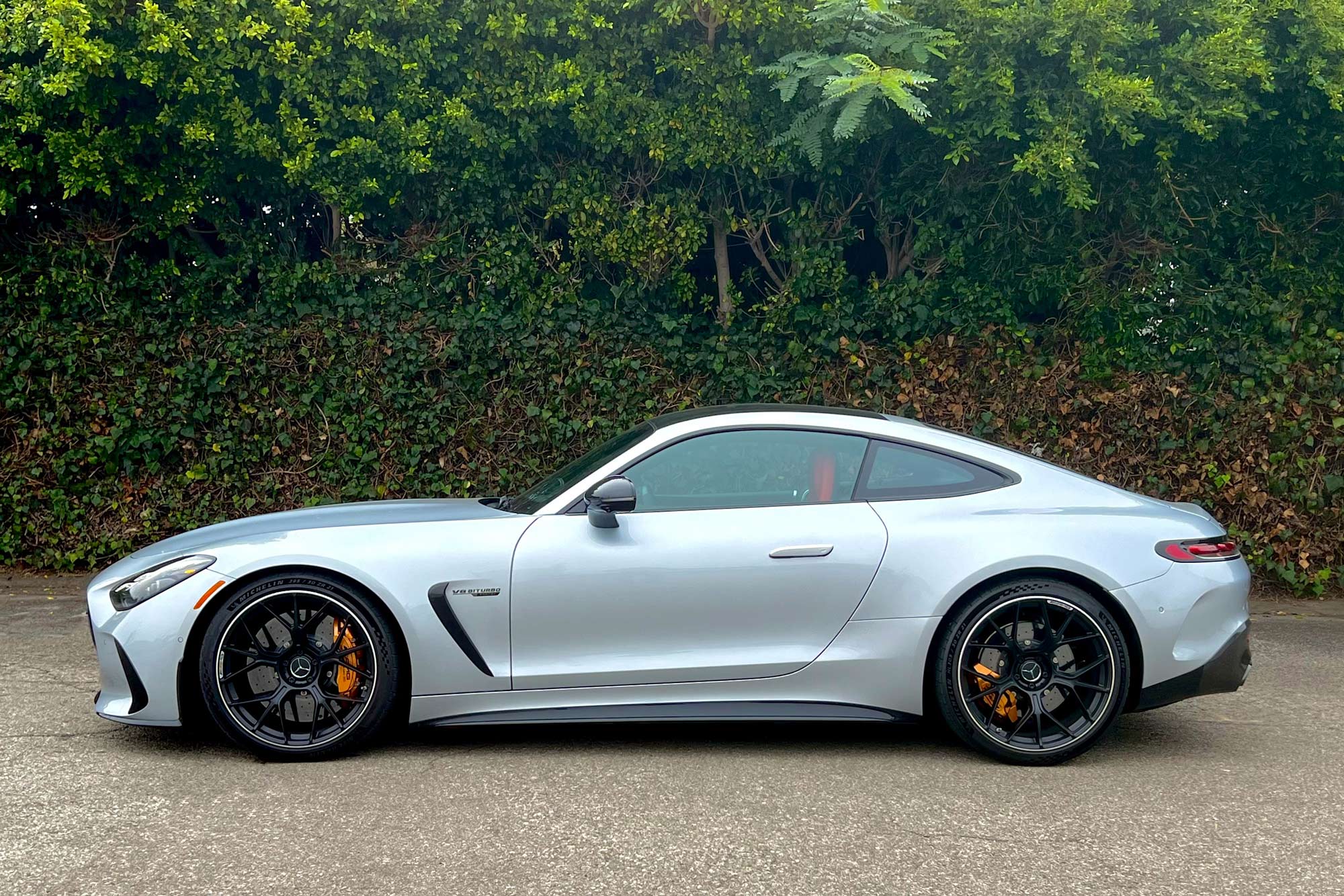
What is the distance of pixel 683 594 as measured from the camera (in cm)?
486

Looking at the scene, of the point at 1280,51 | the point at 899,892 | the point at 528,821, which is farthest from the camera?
the point at 1280,51

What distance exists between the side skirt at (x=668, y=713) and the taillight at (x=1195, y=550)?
1419mm

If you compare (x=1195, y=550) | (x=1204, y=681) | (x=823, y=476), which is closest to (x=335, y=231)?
(x=823, y=476)

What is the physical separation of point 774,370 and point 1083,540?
431 centimetres

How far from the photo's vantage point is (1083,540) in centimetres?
496

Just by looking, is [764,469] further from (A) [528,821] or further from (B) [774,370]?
(B) [774,370]

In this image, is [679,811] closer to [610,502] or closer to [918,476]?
[610,502]

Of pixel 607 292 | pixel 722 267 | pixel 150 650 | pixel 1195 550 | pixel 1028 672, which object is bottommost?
pixel 1028 672

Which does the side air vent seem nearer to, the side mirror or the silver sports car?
the silver sports car

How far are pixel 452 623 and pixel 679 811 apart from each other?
3.90 ft

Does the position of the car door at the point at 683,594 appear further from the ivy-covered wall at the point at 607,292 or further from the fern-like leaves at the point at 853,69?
the ivy-covered wall at the point at 607,292

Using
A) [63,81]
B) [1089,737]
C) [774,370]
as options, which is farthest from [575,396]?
[1089,737]

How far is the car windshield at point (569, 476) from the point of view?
523 cm

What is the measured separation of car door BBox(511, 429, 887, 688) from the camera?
4863 millimetres
